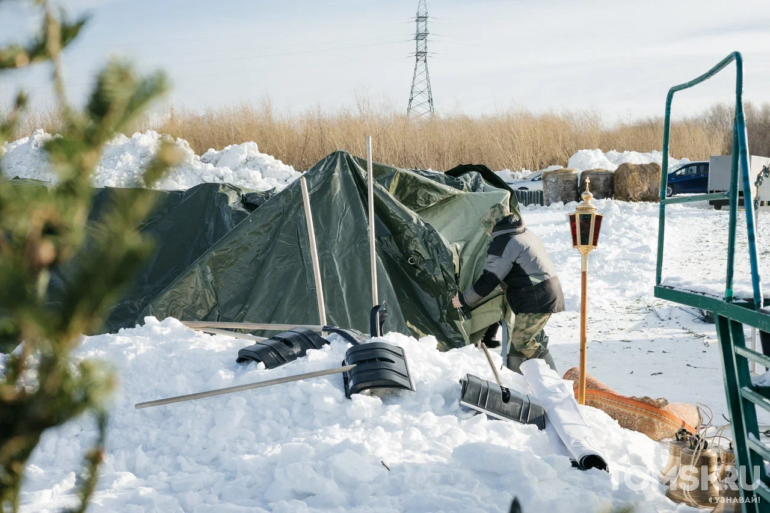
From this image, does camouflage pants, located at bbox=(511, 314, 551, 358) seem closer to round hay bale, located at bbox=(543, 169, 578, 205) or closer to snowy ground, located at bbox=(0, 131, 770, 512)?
snowy ground, located at bbox=(0, 131, 770, 512)

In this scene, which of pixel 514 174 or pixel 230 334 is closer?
pixel 230 334

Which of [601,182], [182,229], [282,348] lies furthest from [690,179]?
[282,348]

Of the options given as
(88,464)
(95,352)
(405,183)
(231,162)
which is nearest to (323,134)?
(231,162)

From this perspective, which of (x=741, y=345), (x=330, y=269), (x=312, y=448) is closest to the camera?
(x=741, y=345)

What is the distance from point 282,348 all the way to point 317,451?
1116 mm

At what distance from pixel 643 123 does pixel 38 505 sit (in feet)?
86.9

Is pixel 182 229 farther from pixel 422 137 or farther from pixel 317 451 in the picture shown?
pixel 422 137

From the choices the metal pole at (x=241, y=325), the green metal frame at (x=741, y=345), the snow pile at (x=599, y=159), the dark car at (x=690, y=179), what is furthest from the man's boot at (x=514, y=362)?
the snow pile at (x=599, y=159)

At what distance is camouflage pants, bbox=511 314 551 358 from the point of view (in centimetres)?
525

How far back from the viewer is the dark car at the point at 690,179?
1851 cm

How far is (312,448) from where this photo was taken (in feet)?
10.3

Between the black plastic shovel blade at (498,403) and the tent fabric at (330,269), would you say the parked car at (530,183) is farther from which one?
the black plastic shovel blade at (498,403)

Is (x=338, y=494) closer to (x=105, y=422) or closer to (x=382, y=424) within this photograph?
(x=382, y=424)

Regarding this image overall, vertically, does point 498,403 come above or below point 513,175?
below
